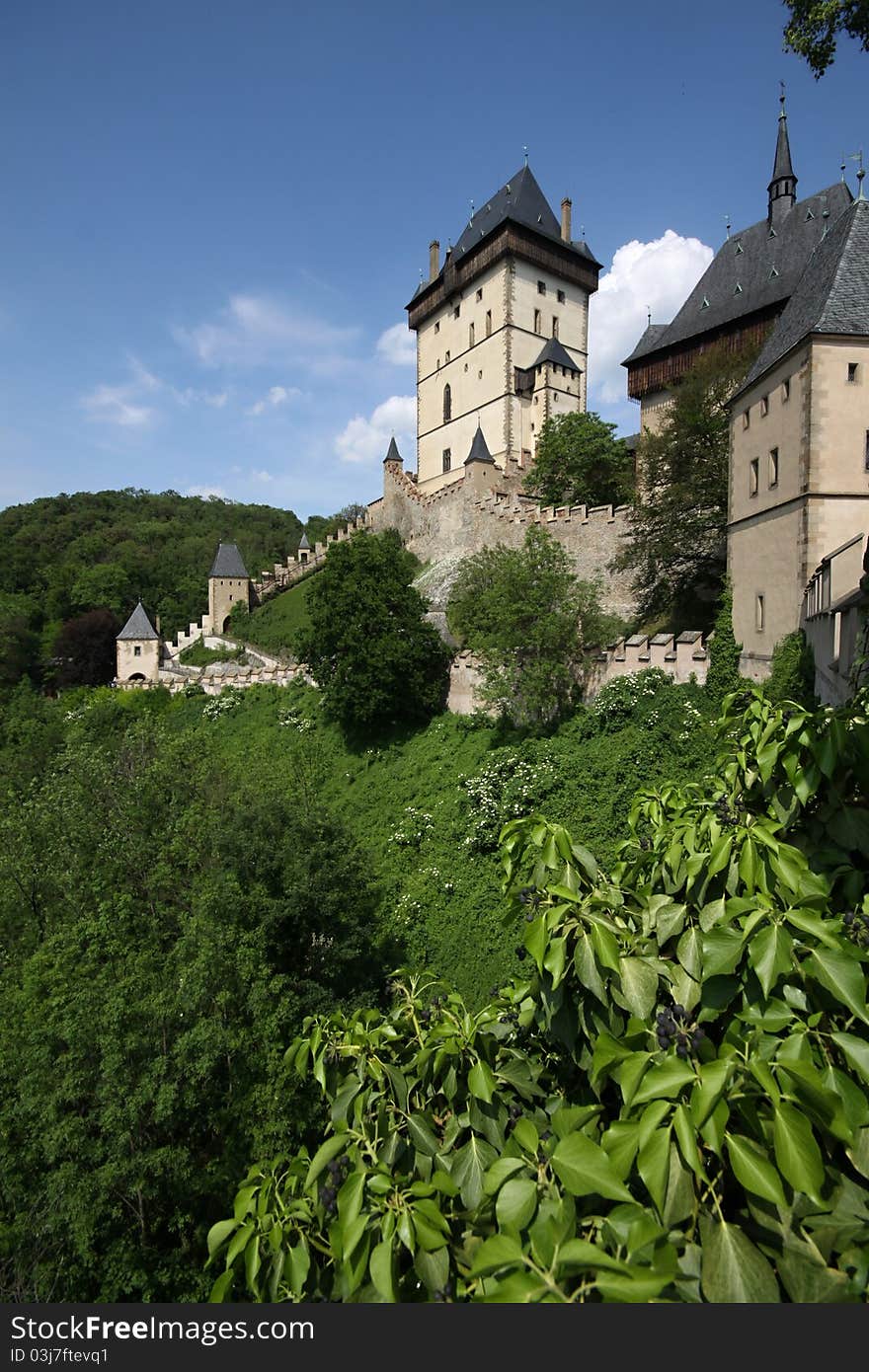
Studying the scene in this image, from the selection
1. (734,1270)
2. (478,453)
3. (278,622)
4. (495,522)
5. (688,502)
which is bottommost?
(734,1270)

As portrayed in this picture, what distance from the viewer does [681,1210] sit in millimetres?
1711

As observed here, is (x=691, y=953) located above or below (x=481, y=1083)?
above

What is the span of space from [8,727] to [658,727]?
27.1 meters

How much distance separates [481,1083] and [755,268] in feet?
116

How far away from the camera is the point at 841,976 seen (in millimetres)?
1955

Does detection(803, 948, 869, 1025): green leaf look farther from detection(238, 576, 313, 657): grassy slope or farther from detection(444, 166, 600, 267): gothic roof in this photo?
detection(444, 166, 600, 267): gothic roof

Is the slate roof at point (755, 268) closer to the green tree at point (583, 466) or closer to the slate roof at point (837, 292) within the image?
the green tree at point (583, 466)

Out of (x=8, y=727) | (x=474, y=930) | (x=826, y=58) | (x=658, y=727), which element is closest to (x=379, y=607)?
(x=658, y=727)

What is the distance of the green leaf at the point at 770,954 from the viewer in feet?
6.47

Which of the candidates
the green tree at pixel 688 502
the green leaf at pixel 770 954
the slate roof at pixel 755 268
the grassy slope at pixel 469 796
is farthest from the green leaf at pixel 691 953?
the slate roof at pixel 755 268

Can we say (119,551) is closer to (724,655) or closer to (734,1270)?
(724,655)

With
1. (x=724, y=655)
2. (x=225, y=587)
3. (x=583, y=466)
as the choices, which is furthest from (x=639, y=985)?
(x=225, y=587)

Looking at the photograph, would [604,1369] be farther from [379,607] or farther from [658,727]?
[379,607]

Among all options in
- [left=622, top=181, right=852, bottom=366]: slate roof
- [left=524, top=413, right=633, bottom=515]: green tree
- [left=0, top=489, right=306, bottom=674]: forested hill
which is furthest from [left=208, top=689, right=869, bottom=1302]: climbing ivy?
[left=0, top=489, right=306, bottom=674]: forested hill
